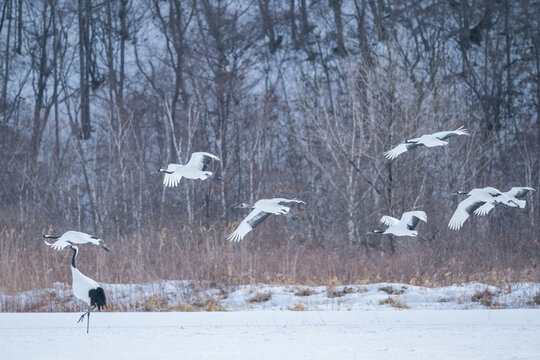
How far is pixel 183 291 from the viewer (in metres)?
9.70

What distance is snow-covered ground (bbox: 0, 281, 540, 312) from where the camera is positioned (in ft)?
29.8

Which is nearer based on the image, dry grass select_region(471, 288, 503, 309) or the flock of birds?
the flock of birds

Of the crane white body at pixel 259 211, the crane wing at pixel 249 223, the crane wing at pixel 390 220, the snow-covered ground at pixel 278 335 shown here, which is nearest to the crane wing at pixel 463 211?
the crane wing at pixel 390 220

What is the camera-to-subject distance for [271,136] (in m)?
22.9

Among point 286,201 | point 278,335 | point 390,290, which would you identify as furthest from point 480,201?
point 278,335

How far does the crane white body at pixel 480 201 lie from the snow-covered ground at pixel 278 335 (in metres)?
1.50

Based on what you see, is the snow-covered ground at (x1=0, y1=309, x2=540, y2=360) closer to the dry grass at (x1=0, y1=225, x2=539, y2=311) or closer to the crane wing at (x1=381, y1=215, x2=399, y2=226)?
the dry grass at (x1=0, y1=225, x2=539, y2=311)

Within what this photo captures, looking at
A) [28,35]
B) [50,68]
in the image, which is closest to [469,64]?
[50,68]

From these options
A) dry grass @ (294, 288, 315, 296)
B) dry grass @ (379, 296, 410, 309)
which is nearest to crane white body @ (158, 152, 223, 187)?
dry grass @ (294, 288, 315, 296)

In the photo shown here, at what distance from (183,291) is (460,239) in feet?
19.2

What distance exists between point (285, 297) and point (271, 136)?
1383 cm

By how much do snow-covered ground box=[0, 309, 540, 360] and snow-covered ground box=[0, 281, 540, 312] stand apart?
2.09ft

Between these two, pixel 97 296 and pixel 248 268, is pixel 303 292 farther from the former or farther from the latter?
pixel 97 296

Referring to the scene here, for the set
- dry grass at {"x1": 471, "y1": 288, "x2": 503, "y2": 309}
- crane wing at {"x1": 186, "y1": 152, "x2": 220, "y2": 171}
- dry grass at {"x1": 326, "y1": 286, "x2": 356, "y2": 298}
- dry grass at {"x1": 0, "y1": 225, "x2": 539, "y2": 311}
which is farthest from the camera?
dry grass at {"x1": 0, "y1": 225, "x2": 539, "y2": 311}
